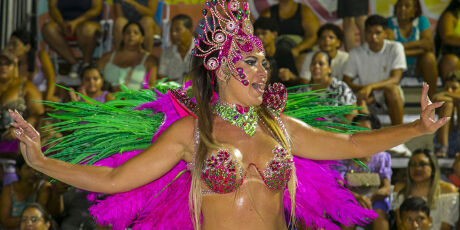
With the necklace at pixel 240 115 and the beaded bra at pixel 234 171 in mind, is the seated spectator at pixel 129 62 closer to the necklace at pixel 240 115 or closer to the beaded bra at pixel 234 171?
the necklace at pixel 240 115

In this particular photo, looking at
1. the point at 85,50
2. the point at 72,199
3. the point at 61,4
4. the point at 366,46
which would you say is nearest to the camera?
the point at 72,199

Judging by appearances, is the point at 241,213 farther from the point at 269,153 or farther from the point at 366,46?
the point at 366,46

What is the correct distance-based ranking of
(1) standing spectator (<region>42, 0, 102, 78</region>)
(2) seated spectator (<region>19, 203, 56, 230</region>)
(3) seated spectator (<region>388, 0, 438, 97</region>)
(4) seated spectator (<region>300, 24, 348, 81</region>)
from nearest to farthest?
(2) seated spectator (<region>19, 203, 56, 230</region>)
(3) seated spectator (<region>388, 0, 438, 97</region>)
(4) seated spectator (<region>300, 24, 348, 81</region>)
(1) standing spectator (<region>42, 0, 102, 78</region>)

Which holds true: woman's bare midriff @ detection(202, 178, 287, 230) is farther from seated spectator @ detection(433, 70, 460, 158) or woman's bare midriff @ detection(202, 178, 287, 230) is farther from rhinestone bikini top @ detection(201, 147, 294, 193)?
seated spectator @ detection(433, 70, 460, 158)

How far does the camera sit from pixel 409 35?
6141 millimetres

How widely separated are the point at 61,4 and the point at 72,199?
2.95 m

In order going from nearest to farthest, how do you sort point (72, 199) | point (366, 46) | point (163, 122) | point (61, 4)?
point (163, 122)
point (72, 199)
point (366, 46)
point (61, 4)

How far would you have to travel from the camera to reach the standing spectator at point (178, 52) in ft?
20.5

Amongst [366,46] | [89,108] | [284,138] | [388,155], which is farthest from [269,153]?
[366,46]

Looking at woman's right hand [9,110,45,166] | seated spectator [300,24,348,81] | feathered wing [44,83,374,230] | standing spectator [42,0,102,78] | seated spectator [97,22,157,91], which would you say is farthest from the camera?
standing spectator [42,0,102,78]

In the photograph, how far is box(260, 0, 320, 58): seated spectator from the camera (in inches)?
246

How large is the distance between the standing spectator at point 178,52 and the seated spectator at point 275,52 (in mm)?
756

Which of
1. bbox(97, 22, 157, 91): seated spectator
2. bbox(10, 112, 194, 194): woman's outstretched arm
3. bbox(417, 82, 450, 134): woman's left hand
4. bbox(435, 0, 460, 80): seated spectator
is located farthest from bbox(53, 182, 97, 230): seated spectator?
bbox(435, 0, 460, 80): seated spectator

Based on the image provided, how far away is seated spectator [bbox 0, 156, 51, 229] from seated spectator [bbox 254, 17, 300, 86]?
2.14 meters
